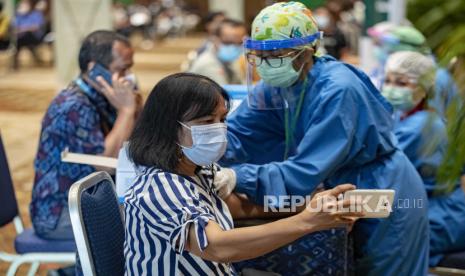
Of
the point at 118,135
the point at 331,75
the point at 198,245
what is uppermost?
the point at 331,75

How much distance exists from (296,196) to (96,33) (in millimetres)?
1628

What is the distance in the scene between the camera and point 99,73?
3807 millimetres

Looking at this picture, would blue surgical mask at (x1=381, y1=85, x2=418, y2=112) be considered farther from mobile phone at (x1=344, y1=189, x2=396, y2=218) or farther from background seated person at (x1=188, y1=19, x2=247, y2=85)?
background seated person at (x1=188, y1=19, x2=247, y2=85)

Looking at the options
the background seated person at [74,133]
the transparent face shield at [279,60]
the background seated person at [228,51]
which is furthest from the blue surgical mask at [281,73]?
the background seated person at [228,51]

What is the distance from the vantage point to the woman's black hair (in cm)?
219

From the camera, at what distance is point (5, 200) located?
12.0 ft

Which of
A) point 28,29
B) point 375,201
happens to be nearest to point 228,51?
point 375,201

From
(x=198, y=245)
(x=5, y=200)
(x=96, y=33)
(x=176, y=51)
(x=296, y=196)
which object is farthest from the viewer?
(x=176, y=51)

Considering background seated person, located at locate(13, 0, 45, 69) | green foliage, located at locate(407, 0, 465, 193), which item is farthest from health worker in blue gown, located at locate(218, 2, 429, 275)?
background seated person, located at locate(13, 0, 45, 69)

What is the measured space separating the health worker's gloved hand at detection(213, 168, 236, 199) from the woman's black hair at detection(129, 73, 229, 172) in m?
0.33

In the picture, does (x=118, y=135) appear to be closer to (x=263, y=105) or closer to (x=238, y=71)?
(x=263, y=105)

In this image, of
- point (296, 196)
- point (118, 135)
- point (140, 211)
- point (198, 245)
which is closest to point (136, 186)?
point (140, 211)

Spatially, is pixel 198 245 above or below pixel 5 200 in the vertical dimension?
above

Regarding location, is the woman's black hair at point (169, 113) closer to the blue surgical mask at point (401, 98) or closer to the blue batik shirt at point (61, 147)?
the blue batik shirt at point (61, 147)
